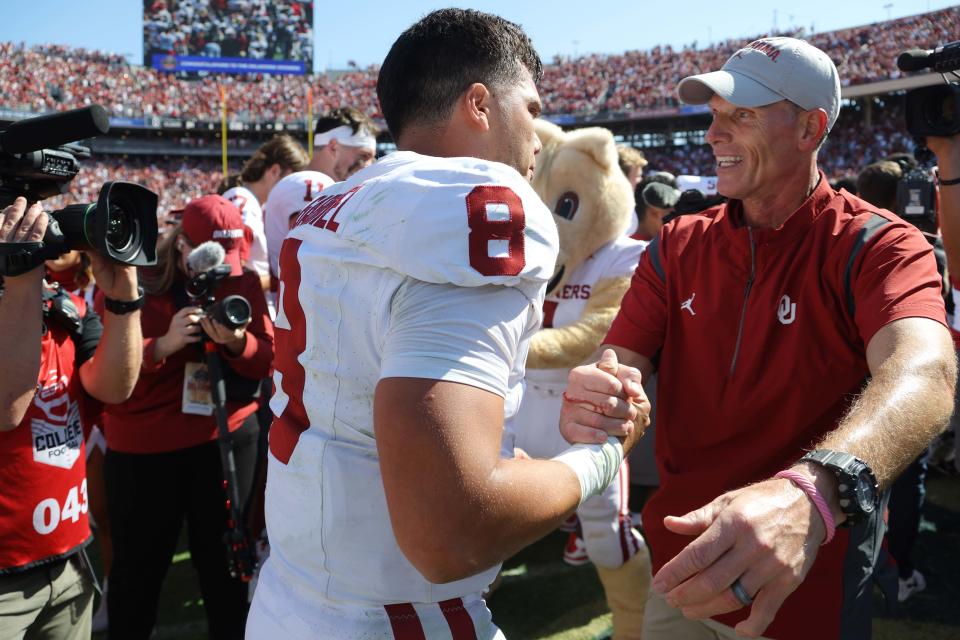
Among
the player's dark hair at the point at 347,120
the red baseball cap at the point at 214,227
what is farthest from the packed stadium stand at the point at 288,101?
the red baseball cap at the point at 214,227

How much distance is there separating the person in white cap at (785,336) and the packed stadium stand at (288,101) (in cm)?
2967

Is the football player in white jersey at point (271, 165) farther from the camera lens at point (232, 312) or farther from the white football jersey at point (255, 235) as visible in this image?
the camera lens at point (232, 312)

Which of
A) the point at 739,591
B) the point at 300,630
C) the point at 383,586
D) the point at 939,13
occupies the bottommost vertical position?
the point at 300,630

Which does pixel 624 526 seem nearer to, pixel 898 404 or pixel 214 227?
pixel 898 404

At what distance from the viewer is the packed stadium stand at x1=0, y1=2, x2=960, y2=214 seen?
98.2 feet

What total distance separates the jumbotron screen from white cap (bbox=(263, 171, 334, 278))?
36.2 meters

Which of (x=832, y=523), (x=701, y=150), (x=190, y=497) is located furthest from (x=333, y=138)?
(x=701, y=150)

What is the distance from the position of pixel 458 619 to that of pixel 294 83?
43.2m

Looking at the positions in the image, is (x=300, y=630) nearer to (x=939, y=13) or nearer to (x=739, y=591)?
(x=739, y=591)

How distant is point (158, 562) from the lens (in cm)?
308

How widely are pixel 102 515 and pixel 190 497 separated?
116 centimetres

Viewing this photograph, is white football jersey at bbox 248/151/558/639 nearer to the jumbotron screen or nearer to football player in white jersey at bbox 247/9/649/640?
football player in white jersey at bbox 247/9/649/640

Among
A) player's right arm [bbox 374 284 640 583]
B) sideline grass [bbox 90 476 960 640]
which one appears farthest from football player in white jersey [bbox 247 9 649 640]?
sideline grass [bbox 90 476 960 640]

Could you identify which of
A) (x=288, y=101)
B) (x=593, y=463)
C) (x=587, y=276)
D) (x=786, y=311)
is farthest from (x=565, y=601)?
(x=288, y=101)
